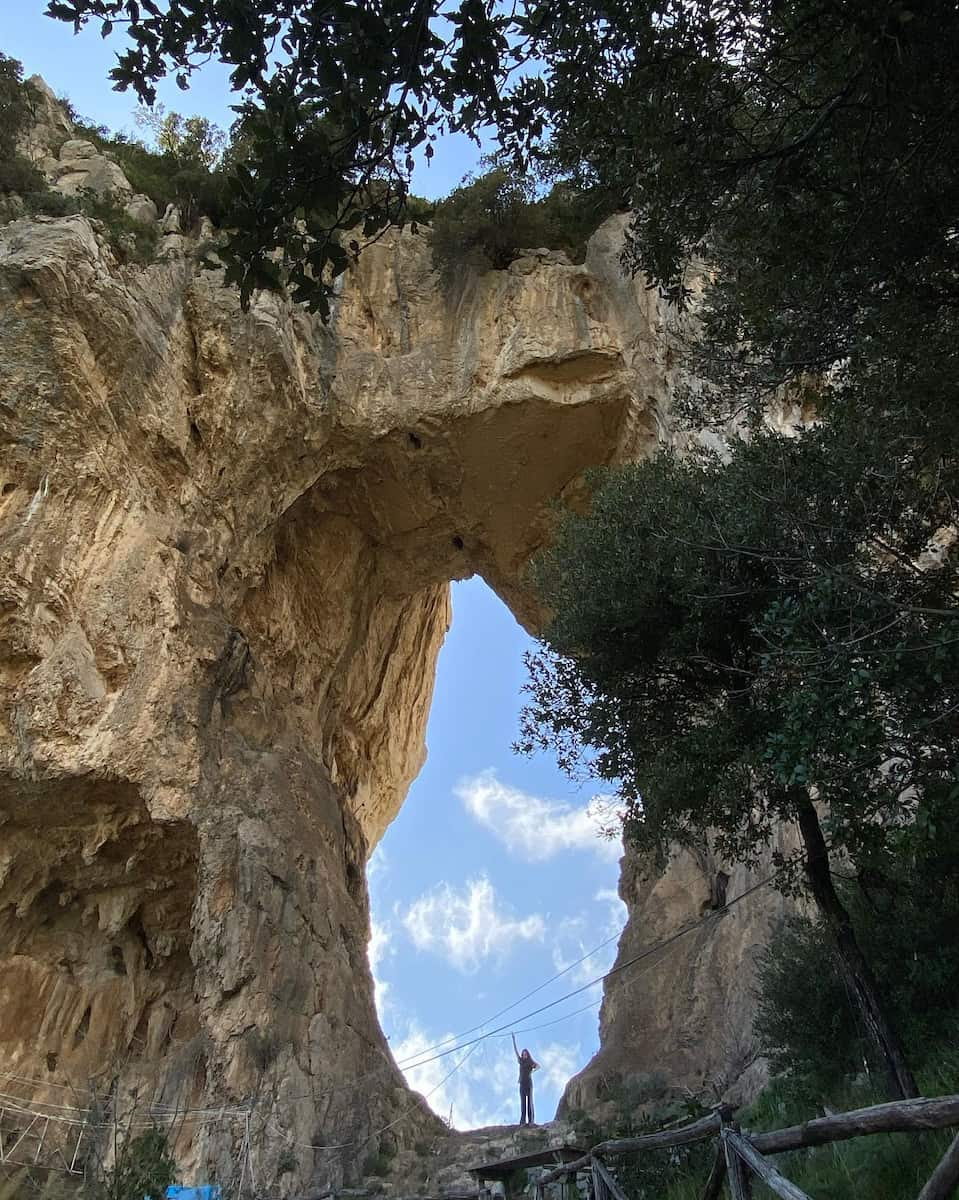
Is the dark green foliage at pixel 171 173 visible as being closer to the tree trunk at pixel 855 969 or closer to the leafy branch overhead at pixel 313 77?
the leafy branch overhead at pixel 313 77

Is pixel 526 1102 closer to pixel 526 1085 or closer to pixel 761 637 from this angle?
pixel 526 1085

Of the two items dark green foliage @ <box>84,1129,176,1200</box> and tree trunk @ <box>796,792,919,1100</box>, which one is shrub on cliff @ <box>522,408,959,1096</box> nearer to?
tree trunk @ <box>796,792,919,1100</box>

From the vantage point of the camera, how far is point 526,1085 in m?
19.2

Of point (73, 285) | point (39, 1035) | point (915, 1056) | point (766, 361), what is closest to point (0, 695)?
point (39, 1035)

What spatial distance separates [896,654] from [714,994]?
12.9 m

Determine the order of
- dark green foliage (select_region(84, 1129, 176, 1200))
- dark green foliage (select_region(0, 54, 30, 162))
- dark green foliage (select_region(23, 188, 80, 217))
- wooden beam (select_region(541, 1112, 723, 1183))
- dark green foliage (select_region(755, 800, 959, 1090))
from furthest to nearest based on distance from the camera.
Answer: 1. dark green foliage (select_region(0, 54, 30, 162))
2. dark green foliage (select_region(23, 188, 80, 217))
3. dark green foliage (select_region(84, 1129, 176, 1200))
4. dark green foliage (select_region(755, 800, 959, 1090))
5. wooden beam (select_region(541, 1112, 723, 1183))

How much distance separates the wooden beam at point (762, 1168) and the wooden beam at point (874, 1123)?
0.07 metres

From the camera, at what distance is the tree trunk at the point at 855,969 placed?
21.3 ft

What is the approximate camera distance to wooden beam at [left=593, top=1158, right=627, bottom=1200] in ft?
19.3

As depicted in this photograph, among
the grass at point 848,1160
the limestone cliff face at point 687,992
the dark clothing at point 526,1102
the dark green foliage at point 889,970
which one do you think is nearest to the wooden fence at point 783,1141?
the grass at point 848,1160

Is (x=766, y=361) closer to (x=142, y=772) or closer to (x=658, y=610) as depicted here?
(x=658, y=610)

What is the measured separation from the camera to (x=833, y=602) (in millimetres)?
6168

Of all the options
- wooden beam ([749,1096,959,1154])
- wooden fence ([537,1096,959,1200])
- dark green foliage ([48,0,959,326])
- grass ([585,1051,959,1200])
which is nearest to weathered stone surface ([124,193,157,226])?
dark green foliage ([48,0,959,326])

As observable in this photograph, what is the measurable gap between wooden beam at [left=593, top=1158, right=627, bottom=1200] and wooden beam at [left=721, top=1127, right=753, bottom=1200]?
5.56 ft
